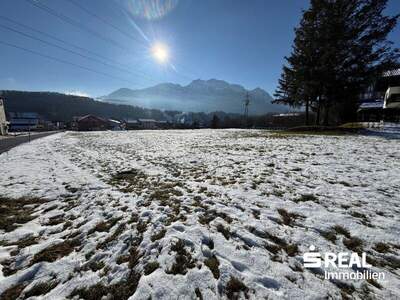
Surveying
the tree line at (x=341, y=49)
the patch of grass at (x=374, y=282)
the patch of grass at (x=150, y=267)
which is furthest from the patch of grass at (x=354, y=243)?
A: the tree line at (x=341, y=49)

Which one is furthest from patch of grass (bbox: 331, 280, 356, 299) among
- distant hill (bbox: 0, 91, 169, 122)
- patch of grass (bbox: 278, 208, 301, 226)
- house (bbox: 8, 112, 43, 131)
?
distant hill (bbox: 0, 91, 169, 122)

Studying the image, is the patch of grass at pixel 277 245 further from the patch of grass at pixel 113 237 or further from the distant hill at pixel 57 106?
the distant hill at pixel 57 106

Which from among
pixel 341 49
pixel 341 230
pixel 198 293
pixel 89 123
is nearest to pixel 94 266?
pixel 198 293

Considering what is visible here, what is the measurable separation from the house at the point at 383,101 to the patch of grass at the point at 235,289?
113 ft

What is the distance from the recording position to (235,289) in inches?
97.4

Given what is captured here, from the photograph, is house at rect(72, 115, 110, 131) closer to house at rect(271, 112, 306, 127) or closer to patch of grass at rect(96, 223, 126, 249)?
house at rect(271, 112, 306, 127)

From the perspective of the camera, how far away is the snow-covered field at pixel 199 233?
2.56m

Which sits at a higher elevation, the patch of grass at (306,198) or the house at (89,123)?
the house at (89,123)

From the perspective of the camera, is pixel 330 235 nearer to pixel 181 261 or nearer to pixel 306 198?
pixel 306 198

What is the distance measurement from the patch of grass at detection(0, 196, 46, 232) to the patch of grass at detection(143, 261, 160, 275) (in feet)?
12.6

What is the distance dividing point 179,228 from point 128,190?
3128mm

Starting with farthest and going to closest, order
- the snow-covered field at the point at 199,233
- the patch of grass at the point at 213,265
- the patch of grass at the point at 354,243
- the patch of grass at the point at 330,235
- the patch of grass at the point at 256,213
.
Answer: the patch of grass at the point at 256,213 < the patch of grass at the point at 330,235 < the patch of grass at the point at 354,243 < the patch of grass at the point at 213,265 < the snow-covered field at the point at 199,233

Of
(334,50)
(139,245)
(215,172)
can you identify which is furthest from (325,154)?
(334,50)

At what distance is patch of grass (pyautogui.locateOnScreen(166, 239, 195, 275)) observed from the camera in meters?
2.84
